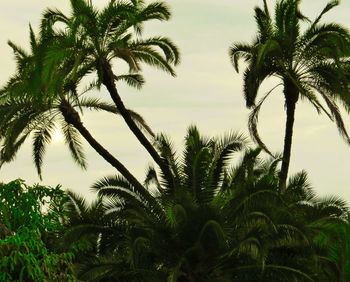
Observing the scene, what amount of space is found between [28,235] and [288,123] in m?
16.6

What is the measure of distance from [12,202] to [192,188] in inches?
277

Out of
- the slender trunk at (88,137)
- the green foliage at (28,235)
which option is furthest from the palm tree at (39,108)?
the green foliage at (28,235)

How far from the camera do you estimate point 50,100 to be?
2688cm

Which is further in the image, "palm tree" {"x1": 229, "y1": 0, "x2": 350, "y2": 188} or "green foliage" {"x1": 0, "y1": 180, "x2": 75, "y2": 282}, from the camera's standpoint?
"palm tree" {"x1": 229, "y1": 0, "x2": 350, "y2": 188}

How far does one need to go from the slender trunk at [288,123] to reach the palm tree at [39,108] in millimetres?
5337

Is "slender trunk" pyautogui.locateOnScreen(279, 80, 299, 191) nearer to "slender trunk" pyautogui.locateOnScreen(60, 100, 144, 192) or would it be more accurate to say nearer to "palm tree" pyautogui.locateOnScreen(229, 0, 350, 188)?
"palm tree" pyautogui.locateOnScreen(229, 0, 350, 188)

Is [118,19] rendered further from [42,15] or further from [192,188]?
[192,188]

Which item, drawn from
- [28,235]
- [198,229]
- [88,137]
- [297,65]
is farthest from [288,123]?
[28,235]

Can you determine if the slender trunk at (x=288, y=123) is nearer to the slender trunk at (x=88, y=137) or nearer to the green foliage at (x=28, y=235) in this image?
the slender trunk at (x=88, y=137)

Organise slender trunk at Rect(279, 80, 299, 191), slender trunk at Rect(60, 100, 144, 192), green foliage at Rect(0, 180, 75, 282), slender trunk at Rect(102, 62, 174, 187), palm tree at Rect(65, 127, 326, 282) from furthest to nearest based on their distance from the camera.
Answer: slender trunk at Rect(279, 80, 299, 191), slender trunk at Rect(60, 100, 144, 192), slender trunk at Rect(102, 62, 174, 187), palm tree at Rect(65, 127, 326, 282), green foliage at Rect(0, 180, 75, 282)

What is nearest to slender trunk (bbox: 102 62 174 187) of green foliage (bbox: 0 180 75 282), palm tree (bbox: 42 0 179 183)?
palm tree (bbox: 42 0 179 183)

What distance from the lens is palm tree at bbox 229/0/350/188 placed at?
91.7 ft

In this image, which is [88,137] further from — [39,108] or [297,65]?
[297,65]

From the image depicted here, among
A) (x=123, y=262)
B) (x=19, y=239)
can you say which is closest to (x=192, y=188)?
(x=123, y=262)
